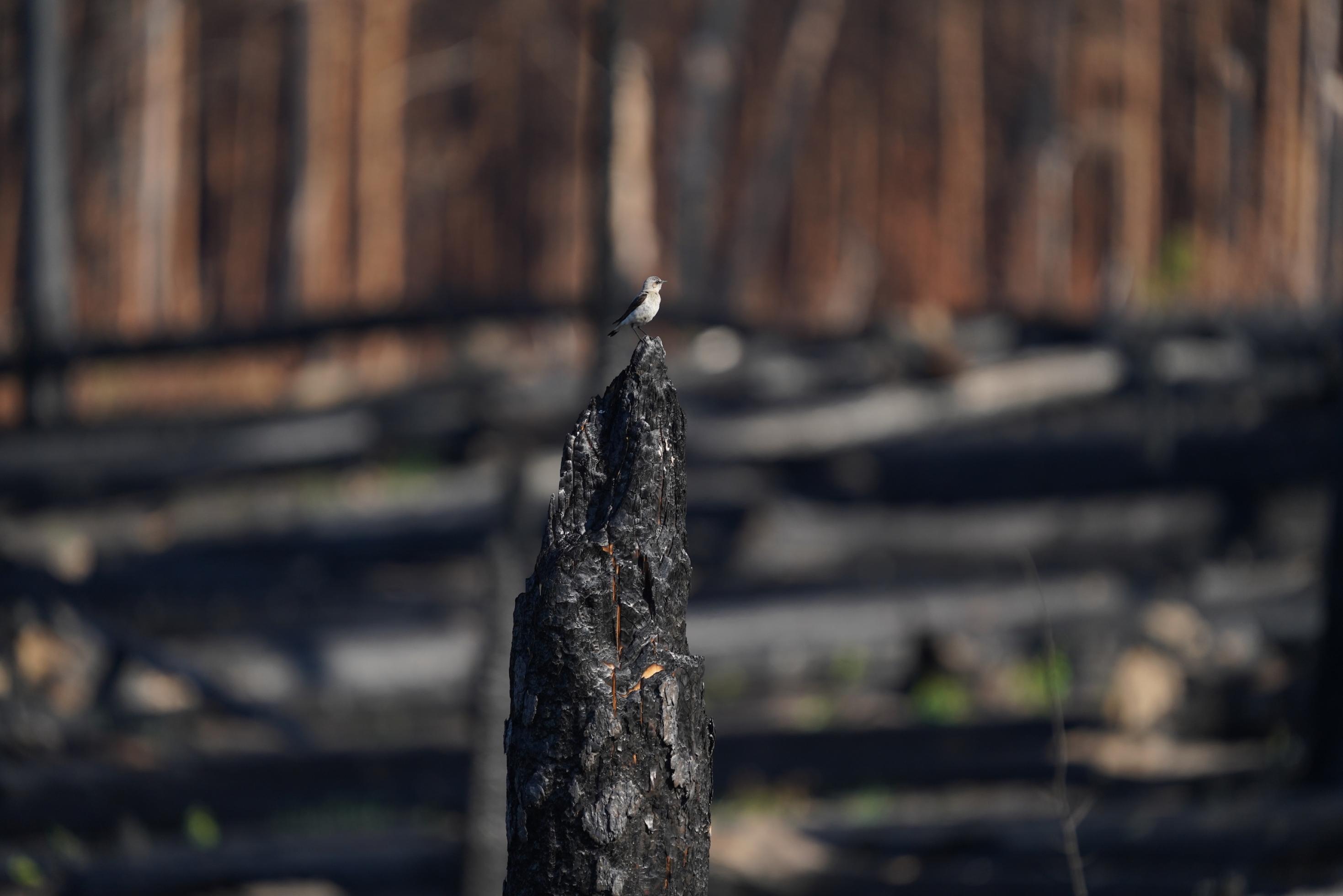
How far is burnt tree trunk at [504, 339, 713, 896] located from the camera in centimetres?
171

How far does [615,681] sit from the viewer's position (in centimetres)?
172

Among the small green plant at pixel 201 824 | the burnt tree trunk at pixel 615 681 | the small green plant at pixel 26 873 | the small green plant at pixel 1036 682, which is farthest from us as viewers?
the small green plant at pixel 1036 682

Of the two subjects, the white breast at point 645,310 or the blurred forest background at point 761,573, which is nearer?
the white breast at point 645,310

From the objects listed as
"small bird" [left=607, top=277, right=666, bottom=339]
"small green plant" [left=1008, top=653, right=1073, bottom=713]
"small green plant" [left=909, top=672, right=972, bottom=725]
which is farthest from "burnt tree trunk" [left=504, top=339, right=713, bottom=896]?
"small green plant" [left=1008, top=653, right=1073, bottom=713]

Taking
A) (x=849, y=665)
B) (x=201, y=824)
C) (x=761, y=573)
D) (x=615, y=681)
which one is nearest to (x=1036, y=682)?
(x=849, y=665)

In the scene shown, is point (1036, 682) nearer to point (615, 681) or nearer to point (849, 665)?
point (849, 665)

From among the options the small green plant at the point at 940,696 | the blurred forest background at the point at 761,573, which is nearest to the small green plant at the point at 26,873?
the blurred forest background at the point at 761,573

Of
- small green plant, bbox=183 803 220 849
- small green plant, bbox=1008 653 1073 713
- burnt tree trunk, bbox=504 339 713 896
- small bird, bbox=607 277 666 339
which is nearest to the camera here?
burnt tree trunk, bbox=504 339 713 896

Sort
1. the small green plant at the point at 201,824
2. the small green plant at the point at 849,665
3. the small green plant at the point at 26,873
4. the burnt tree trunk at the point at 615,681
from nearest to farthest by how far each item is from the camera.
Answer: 1. the burnt tree trunk at the point at 615,681
2. the small green plant at the point at 26,873
3. the small green plant at the point at 201,824
4. the small green plant at the point at 849,665

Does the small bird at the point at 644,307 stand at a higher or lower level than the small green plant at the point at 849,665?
lower

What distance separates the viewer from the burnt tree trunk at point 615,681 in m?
1.71

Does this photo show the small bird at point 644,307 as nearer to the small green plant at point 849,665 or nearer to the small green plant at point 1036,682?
the small green plant at point 1036,682

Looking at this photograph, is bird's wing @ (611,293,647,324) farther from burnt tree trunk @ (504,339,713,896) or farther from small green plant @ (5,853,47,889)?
small green plant @ (5,853,47,889)

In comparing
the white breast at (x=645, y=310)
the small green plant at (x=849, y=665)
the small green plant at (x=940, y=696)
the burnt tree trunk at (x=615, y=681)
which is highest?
the small green plant at (x=849, y=665)
